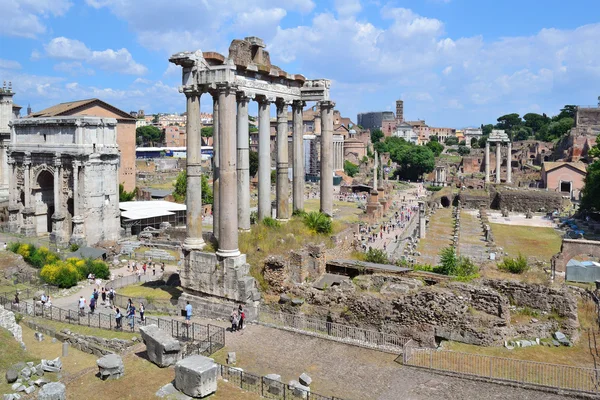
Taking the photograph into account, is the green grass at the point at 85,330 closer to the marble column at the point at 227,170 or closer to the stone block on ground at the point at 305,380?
the marble column at the point at 227,170

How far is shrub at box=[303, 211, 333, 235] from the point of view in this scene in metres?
21.4

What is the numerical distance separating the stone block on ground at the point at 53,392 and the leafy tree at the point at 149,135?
486 ft

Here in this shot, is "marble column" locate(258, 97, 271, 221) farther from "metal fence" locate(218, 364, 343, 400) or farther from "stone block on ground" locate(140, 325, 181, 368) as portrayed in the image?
"metal fence" locate(218, 364, 343, 400)

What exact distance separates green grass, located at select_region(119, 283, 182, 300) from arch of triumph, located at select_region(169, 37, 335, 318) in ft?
7.78

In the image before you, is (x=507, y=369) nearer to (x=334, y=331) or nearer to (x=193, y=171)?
(x=334, y=331)

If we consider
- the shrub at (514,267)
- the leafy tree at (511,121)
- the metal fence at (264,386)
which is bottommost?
the metal fence at (264,386)

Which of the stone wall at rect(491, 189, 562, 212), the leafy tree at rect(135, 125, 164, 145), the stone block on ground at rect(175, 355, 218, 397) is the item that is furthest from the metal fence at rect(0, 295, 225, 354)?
the leafy tree at rect(135, 125, 164, 145)

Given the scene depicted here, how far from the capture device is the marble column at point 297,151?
2283 cm

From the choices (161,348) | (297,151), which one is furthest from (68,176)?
(161,348)

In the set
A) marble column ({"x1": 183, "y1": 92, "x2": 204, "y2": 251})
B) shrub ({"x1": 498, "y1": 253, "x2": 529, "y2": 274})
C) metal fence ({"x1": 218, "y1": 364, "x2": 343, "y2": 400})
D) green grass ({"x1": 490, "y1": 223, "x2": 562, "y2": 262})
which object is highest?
marble column ({"x1": 183, "y1": 92, "x2": 204, "y2": 251})

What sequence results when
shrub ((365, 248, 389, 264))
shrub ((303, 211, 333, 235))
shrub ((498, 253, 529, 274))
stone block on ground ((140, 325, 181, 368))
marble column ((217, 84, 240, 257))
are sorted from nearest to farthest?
stone block on ground ((140, 325, 181, 368)) < marble column ((217, 84, 240, 257)) < shrub ((498, 253, 529, 274)) < shrub ((303, 211, 333, 235)) < shrub ((365, 248, 389, 264))

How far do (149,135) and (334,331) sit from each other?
146 meters

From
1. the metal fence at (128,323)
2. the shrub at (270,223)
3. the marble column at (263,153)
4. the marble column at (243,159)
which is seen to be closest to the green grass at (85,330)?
the metal fence at (128,323)

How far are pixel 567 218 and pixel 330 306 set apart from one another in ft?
169
